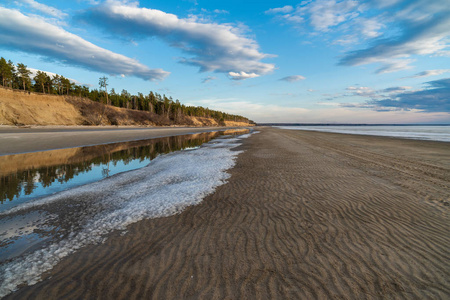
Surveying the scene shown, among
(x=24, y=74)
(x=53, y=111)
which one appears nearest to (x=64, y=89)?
(x=24, y=74)

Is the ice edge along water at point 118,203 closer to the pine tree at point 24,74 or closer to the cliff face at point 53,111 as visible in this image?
the cliff face at point 53,111

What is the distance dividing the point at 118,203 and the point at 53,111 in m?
64.9

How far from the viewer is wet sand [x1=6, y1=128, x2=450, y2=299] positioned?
291 cm

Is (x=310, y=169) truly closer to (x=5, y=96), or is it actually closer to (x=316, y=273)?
(x=316, y=273)

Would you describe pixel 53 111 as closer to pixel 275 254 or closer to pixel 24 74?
pixel 24 74

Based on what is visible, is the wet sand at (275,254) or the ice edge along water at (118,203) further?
the ice edge along water at (118,203)

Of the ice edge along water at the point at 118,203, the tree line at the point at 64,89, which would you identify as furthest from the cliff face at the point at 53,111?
the ice edge along water at the point at 118,203

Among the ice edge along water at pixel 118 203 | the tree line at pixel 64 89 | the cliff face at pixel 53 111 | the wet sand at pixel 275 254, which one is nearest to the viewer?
the wet sand at pixel 275 254

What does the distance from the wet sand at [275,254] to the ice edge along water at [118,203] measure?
364 millimetres

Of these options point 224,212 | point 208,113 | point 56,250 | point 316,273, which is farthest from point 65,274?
point 208,113

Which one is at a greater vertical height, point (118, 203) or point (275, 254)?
point (275, 254)

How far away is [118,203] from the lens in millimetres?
6484

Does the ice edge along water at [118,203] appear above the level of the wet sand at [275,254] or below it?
below

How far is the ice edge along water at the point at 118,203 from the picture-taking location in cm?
350
